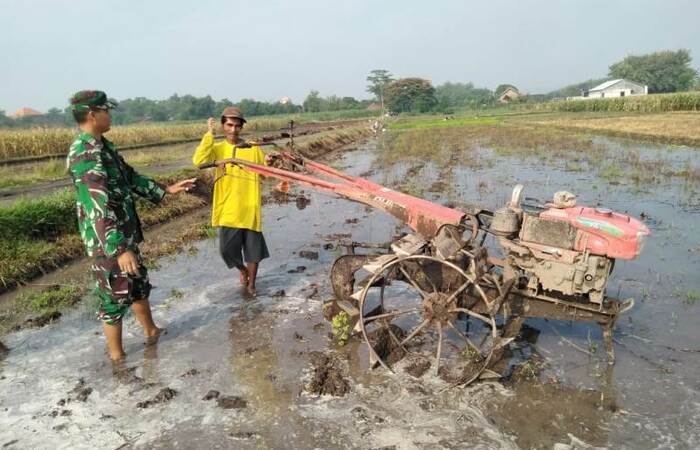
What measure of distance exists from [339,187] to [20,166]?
14.9 m

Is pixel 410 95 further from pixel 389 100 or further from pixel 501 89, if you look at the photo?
pixel 501 89

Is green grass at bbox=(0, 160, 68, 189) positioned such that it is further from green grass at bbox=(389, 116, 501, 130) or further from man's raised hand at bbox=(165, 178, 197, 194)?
green grass at bbox=(389, 116, 501, 130)

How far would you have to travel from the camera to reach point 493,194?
35.0 ft

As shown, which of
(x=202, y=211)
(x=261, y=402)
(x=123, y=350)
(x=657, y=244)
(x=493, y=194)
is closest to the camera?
(x=261, y=402)

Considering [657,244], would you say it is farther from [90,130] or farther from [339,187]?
[90,130]

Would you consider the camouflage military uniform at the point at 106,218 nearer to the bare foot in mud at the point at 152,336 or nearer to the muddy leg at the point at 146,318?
the muddy leg at the point at 146,318

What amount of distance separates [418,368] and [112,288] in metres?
2.55

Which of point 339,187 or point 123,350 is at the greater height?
point 339,187

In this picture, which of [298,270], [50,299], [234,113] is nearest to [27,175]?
[50,299]

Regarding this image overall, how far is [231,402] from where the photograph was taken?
3.44 m

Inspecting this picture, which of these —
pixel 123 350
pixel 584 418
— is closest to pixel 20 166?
pixel 123 350

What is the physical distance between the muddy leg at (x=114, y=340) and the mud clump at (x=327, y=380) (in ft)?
5.43

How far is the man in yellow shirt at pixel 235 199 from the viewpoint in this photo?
16.1 ft

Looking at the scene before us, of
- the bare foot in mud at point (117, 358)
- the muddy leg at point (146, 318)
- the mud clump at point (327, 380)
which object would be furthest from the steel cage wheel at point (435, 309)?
the bare foot in mud at point (117, 358)
